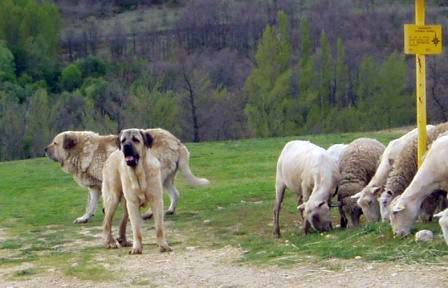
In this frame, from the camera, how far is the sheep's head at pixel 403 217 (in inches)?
455

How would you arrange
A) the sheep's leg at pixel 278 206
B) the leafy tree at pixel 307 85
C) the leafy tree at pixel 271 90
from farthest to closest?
the leafy tree at pixel 307 85
the leafy tree at pixel 271 90
the sheep's leg at pixel 278 206

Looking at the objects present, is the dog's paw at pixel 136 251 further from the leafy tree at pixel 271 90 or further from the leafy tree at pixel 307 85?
the leafy tree at pixel 307 85

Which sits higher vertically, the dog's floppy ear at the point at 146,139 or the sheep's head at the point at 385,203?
the dog's floppy ear at the point at 146,139

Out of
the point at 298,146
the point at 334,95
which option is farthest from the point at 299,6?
the point at 298,146

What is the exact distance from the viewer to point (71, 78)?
194ft

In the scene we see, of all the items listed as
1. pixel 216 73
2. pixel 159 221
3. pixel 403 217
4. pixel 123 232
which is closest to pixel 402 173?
pixel 403 217

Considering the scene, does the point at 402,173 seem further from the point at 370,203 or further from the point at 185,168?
the point at 185,168

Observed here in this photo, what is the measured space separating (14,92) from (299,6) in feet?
92.9

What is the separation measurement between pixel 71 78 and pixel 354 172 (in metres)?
45.9

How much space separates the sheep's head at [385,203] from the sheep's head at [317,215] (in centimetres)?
75

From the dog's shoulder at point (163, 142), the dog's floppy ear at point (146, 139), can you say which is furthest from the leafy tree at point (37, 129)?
the dog's floppy ear at point (146, 139)

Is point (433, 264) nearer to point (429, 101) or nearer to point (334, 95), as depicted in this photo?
point (429, 101)

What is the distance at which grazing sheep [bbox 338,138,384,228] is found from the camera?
45.6 feet

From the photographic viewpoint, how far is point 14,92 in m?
52.8
